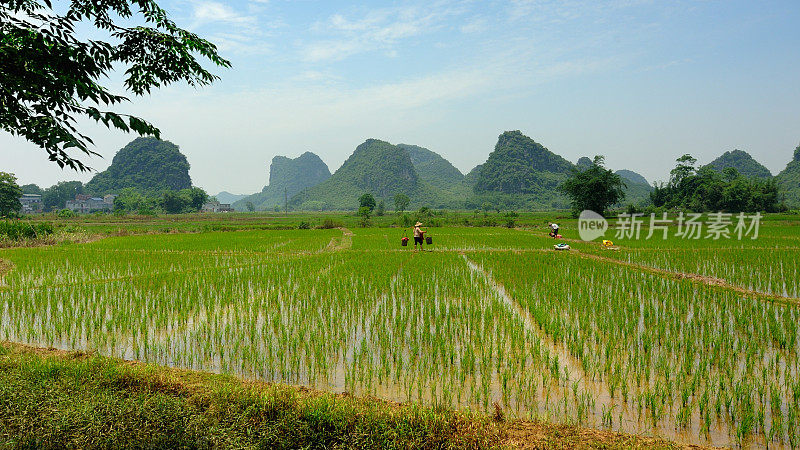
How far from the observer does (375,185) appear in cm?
12194

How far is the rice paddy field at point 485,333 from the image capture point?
10.5 feet

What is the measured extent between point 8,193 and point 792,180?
11453 cm

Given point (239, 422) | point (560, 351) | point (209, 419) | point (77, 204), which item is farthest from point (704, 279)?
point (77, 204)

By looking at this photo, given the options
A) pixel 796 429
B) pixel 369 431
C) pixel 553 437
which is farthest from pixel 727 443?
pixel 369 431

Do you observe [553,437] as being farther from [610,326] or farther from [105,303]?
[105,303]

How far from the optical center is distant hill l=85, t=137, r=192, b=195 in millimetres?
97375

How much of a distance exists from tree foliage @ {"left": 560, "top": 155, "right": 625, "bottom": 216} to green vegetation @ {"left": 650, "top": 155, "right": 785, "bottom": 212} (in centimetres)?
1129

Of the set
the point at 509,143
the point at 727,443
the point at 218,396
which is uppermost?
the point at 509,143

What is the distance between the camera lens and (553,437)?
8.46 feet

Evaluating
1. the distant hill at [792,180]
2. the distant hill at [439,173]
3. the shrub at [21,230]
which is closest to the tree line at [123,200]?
the shrub at [21,230]

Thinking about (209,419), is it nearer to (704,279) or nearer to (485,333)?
(485,333)

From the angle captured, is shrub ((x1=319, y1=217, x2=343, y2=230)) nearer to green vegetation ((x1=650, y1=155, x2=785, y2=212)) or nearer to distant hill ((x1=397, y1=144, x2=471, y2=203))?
green vegetation ((x1=650, y1=155, x2=785, y2=212))

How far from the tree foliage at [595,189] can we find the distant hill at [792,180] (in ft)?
161

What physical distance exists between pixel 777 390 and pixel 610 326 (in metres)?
1.89
